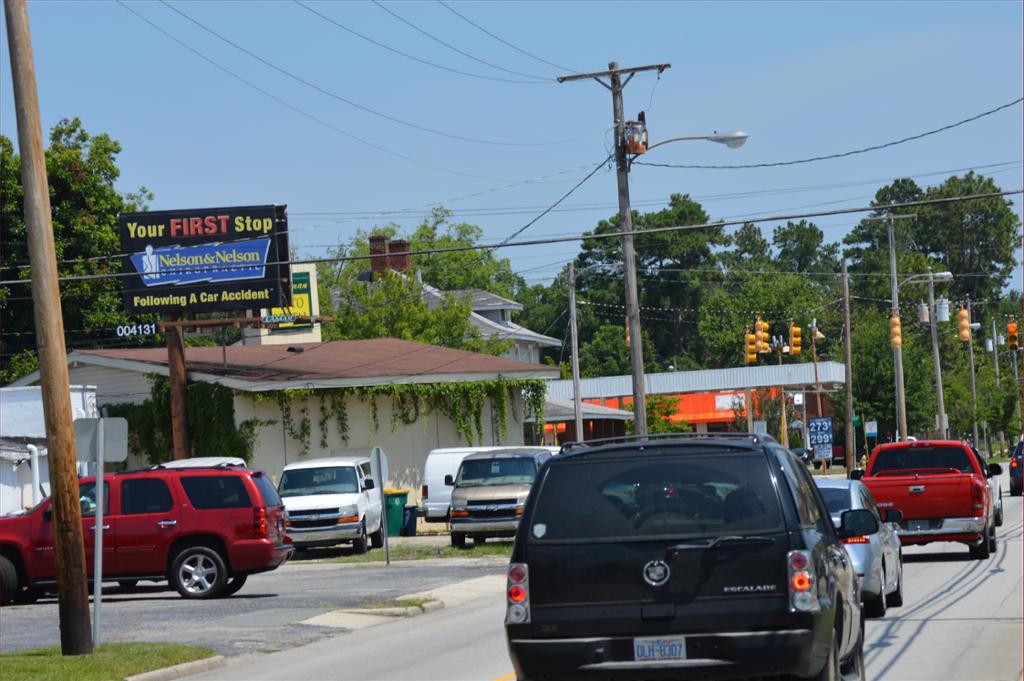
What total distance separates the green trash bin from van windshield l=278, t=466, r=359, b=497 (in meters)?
4.46

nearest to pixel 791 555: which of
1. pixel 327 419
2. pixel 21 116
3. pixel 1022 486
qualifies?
pixel 21 116

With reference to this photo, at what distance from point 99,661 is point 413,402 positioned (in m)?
28.8

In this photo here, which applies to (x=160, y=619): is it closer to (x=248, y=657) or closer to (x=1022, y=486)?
(x=248, y=657)

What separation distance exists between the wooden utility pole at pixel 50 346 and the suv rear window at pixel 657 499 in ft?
27.3

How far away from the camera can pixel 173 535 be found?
22828mm

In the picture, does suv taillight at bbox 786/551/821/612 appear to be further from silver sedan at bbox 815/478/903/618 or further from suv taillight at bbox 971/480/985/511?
suv taillight at bbox 971/480/985/511

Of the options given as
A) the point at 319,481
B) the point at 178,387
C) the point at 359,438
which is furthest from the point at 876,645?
the point at 359,438

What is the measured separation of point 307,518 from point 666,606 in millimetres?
24731

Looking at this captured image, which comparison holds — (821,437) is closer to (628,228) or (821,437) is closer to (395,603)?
(628,228)

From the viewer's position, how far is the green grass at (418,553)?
30859 mm

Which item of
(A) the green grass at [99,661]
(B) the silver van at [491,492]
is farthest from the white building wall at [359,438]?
(A) the green grass at [99,661]

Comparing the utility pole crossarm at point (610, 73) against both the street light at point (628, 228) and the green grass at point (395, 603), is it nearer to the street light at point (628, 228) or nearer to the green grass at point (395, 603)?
the street light at point (628, 228)

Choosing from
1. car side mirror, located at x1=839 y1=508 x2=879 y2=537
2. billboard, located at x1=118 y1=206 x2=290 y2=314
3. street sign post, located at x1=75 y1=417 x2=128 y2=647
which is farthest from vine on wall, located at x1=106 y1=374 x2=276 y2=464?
car side mirror, located at x1=839 y1=508 x2=879 y2=537

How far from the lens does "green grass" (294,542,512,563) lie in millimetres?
30859
